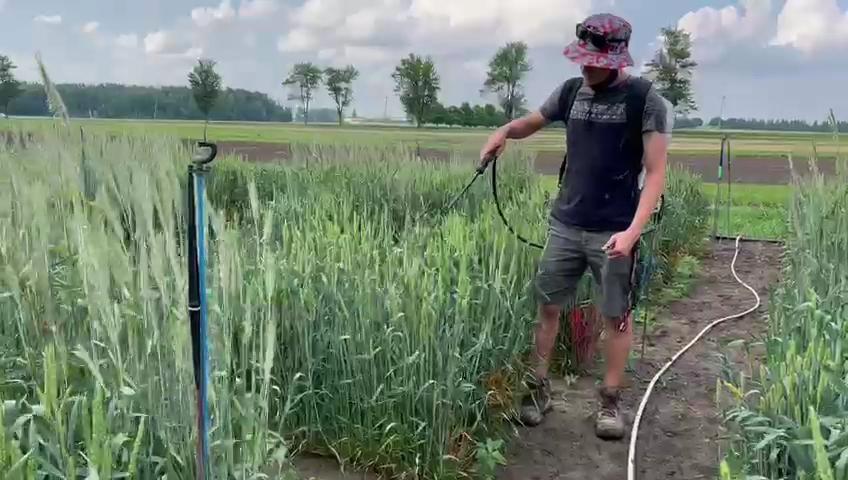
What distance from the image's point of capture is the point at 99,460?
127cm

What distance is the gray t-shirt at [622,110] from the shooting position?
254 centimetres

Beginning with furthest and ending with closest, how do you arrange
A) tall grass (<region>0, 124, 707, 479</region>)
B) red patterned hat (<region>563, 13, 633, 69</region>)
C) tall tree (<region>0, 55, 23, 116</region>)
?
tall tree (<region>0, 55, 23, 116</region>)
red patterned hat (<region>563, 13, 633, 69</region>)
tall grass (<region>0, 124, 707, 479</region>)

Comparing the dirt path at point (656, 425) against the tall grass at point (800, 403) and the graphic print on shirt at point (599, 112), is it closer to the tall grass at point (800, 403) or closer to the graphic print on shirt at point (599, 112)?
the tall grass at point (800, 403)

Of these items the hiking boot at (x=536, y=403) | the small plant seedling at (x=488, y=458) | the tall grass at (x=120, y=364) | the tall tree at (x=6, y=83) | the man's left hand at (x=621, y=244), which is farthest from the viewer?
the tall tree at (x=6, y=83)

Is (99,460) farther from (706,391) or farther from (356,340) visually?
(706,391)

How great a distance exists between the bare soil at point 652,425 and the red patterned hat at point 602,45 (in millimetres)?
1237

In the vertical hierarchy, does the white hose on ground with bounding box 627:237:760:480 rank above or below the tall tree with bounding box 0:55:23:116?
below

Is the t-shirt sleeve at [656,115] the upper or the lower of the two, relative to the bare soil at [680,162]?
upper

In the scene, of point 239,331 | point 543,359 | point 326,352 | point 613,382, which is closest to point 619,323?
point 613,382

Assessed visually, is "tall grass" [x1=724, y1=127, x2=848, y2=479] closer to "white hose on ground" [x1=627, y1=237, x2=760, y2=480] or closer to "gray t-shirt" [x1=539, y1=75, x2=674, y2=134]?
"white hose on ground" [x1=627, y1=237, x2=760, y2=480]

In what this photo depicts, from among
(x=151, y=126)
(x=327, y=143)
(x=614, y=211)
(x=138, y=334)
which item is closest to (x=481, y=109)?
(x=327, y=143)

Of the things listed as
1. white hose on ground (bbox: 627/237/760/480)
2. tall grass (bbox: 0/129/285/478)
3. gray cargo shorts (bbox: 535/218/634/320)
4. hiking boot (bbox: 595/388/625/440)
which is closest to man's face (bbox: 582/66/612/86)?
gray cargo shorts (bbox: 535/218/634/320)

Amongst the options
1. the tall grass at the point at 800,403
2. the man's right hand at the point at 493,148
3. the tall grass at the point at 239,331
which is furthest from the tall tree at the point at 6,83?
the tall grass at the point at 800,403

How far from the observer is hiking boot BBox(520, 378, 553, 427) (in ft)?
9.35
